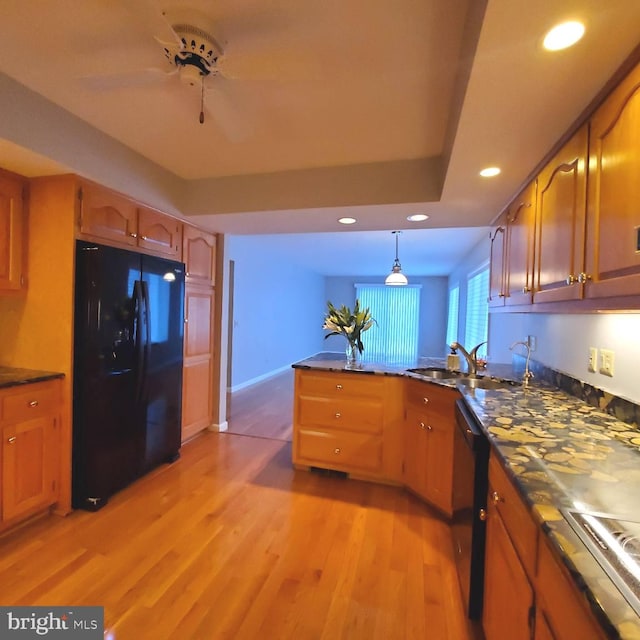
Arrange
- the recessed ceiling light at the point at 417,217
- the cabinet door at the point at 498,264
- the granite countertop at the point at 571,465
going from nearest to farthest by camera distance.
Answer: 1. the granite countertop at the point at 571,465
2. the cabinet door at the point at 498,264
3. the recessed ceiling light at the point at 417,217

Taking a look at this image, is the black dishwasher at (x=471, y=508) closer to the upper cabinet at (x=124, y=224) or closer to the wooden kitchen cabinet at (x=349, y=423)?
the wooden kitchen cabinet at (x=349, y=423)

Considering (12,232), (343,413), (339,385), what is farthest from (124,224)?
(343,413)

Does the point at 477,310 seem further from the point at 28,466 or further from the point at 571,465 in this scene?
the point at 28,466

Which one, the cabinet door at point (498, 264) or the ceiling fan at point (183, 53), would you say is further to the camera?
the cabinet door at point (498, 264)

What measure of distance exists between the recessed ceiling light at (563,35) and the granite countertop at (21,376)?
9.00 ft

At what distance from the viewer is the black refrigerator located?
224 centimetres

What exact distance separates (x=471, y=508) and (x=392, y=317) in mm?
8213

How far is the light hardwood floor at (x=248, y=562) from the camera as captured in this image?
5.06 feet

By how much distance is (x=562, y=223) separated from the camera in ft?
5.02

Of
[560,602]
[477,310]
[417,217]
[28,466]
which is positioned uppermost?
[417,217]

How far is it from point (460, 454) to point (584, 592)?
1141 millimetres

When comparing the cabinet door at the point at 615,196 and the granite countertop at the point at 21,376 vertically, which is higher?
the cabinet door at the point at 615,196

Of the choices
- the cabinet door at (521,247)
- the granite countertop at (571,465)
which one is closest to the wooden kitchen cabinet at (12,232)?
the granite countertop at (571,465)

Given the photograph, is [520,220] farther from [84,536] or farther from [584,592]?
[84,536]
